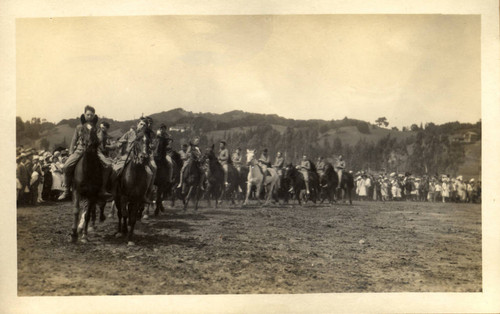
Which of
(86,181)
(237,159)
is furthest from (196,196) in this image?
(86,181)

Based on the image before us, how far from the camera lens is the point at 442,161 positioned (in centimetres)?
645

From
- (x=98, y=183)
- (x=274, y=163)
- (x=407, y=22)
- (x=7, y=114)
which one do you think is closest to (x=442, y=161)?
(x=407, y=22)

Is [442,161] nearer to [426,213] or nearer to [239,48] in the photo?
[426,213]

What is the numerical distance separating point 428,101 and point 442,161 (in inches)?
36.3

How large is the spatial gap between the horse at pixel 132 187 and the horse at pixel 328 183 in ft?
8.84

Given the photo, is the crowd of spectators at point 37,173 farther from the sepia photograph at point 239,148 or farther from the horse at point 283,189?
the horse at point 283,189

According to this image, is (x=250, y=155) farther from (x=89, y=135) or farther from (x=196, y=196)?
(x=89, y=135)

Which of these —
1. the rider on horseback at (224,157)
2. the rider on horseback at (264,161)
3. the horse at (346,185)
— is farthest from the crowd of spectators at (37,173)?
the horse at (346,185)

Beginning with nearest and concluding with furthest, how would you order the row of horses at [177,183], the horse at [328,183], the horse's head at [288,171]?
the row of horses at [177,183], the horse's head at [288,171], the horse at [328,183]

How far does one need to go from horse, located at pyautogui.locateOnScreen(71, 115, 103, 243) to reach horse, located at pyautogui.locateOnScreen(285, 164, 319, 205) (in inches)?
109

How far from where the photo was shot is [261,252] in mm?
6230

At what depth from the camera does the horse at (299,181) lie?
21.7 ft

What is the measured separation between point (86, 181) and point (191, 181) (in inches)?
59.3

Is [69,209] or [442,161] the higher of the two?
[442,161]
